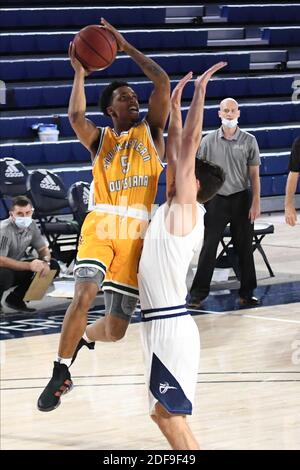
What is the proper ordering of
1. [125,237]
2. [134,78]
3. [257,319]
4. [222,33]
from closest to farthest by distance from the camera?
[125,237], [257,319], [134,78], [222,33]

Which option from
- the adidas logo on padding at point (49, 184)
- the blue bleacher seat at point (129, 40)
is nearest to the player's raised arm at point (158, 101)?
the adidas logo on padding at point (49, 184)

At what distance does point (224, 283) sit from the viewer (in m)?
11.2

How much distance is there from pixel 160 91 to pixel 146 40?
1119cm

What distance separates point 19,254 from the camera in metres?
9.73

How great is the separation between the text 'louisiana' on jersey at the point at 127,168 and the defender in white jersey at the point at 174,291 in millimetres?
1202

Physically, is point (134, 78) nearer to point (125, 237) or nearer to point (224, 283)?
point (224, 283)

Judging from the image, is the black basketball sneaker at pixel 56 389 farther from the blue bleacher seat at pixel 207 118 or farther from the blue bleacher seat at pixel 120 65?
the blue bleacher seat at pixel 120 65

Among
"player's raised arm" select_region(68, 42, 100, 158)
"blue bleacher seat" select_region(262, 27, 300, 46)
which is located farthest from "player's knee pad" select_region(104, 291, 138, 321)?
"blue bleacher seat" select_region(262, 27, 300, 46)

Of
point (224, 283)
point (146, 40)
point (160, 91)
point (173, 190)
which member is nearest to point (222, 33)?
point (146, 40)

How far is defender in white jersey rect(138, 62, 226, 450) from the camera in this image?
15.6 ft

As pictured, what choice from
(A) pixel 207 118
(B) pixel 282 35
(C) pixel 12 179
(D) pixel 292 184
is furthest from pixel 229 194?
(B) pixel 282 35

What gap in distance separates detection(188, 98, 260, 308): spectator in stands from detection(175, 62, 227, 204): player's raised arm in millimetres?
5027

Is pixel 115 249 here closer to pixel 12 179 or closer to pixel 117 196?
pixel 117 196

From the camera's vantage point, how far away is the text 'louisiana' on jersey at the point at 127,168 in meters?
6.20
